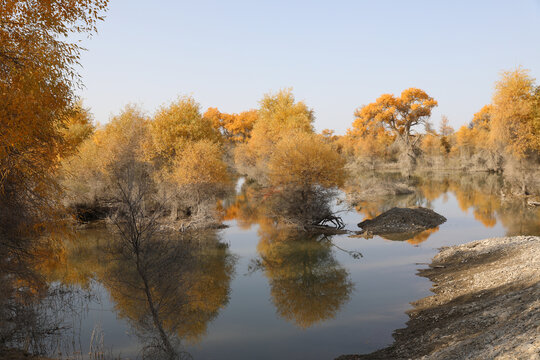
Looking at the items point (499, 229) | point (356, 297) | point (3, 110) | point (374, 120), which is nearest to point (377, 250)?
point (356, 297)

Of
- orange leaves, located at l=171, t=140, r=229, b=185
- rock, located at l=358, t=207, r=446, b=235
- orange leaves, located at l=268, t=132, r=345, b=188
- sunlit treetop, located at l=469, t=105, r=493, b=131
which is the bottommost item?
rock, located at l=358, t=207, r=446, b=235

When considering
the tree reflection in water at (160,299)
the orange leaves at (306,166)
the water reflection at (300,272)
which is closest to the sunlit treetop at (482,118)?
the orange leaves at (306,166)

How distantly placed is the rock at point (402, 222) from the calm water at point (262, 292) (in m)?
1.09

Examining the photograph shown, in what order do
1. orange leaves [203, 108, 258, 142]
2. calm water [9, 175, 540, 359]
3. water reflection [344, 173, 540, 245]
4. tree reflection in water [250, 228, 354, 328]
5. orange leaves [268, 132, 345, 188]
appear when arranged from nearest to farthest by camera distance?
calm water [9, 175, 540, 359] < tree reflection in water [250, 228, 354, 328] < water reflection [344, 173, 540, 245] < orange leaves [268, 132, 345, 188] < orange leaves [203, 108, 258, 142]

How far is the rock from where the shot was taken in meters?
24.2

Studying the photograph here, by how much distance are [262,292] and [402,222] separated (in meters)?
13.3

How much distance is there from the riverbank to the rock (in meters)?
7.30

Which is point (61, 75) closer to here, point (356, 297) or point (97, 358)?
point (97, 358)

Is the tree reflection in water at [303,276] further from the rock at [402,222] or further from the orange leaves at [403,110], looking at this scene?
the orange leaves at [403,110]

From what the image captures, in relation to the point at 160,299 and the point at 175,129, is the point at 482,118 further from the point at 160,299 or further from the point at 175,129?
the point at 160,299

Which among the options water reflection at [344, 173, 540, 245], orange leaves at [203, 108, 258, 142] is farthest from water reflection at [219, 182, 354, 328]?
orange leaves at [203, 108, 258, 142]

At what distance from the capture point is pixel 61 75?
29.1 feet

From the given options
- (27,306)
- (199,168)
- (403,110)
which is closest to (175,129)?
(199,168)

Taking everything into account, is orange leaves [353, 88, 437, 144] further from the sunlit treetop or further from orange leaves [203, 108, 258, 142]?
orange leaves [203, 108, 258, 142]
